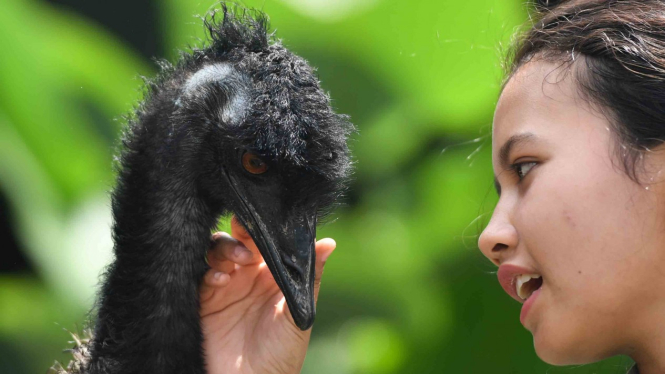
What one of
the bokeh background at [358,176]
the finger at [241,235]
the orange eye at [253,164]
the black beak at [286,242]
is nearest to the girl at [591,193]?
the black beak at [286,242]

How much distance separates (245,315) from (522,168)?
2.40ft

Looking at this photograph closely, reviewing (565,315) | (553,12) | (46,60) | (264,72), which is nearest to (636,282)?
(565,315)

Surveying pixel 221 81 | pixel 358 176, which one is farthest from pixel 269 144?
pixel 358 176

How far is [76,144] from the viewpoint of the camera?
2.50 m

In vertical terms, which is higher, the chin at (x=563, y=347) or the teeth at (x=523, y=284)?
the teeth at (x=523, y=284)

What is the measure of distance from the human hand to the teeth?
43cm

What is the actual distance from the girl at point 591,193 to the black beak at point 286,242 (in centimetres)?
32

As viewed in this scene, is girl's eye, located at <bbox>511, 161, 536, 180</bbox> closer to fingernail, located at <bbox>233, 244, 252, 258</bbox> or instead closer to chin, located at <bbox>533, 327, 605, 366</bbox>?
chin, located at <bbox>533, 327, 605, 366</bbox>

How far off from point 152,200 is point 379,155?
1.17 m

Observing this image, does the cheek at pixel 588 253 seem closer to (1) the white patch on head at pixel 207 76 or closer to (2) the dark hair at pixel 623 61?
(2) the dark hair at pixel 623 61

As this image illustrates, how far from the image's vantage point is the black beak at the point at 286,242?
1.33 meters

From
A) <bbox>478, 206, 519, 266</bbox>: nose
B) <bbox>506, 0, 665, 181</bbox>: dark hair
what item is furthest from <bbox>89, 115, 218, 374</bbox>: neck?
<bbox>506, 0, 665, 181</bbox>: dark hair

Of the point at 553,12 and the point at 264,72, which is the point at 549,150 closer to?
the point at 553,12

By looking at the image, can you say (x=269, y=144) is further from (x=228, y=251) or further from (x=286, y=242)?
(x=228, y=251)
